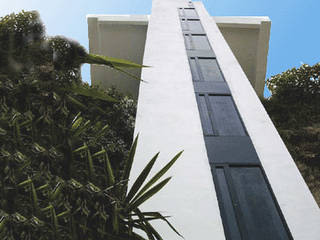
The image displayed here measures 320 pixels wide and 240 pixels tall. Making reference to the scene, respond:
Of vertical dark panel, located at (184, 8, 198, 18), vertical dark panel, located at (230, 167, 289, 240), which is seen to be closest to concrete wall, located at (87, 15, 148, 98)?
vertical dark panel, located at (184, 8, 198, 18)

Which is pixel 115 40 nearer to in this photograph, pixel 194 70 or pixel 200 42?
pixel 200 42

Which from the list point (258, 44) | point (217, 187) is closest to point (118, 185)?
point (217, 187)

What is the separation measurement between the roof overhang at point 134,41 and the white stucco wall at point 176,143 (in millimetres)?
5496

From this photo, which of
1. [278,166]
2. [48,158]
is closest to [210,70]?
[278,166]

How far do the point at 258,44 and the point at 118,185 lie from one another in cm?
1374

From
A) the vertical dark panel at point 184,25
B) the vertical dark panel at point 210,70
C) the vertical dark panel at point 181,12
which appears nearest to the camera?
the vertical dark panel at point 210,70

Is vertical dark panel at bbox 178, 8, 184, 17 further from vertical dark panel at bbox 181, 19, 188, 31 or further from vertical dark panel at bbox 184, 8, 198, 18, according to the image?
vertical dark panel at bbox 181, 19, 188, 31

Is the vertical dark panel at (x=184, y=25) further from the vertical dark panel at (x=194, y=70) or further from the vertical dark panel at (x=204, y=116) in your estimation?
the vertical dark panel at (x=204, y=116)

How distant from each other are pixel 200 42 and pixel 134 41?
5143 mm

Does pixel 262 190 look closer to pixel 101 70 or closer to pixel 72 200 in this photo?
pixel 72 200

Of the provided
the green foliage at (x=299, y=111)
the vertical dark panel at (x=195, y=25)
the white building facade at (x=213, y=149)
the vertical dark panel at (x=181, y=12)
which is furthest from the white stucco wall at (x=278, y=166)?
the vertical dark panel at (x=181, y=12)

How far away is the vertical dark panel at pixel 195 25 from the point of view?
40.7 ft

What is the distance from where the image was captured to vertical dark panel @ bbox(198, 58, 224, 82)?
8672 millimetres

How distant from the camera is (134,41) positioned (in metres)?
15.6
